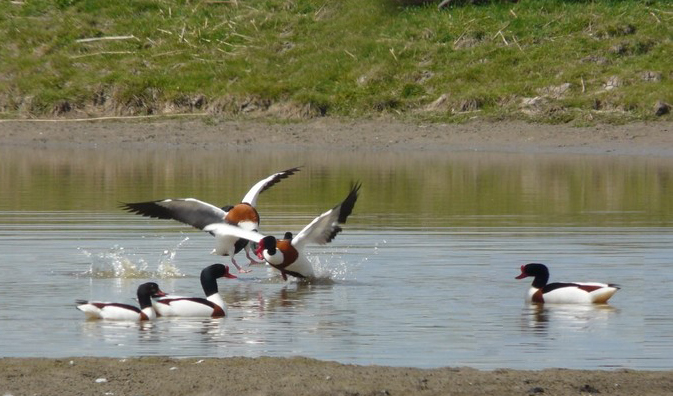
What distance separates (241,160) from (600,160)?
5.60m

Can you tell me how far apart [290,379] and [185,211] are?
618 centimetres

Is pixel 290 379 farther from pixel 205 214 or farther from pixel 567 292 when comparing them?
pixel 205 214

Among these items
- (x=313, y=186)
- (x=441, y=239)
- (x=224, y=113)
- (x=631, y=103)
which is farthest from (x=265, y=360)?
(x=224, y=113)

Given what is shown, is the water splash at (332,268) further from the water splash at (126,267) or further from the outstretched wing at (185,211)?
the water splash at (126,267)

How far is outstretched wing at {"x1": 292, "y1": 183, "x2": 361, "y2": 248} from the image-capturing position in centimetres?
1353

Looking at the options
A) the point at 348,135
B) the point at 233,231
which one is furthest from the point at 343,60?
the point at 233,231

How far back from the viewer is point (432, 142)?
2511 cm

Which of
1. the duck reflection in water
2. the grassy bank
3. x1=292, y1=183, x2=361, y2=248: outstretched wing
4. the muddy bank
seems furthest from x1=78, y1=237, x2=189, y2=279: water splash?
the grassy bank

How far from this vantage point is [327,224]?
13750 mm

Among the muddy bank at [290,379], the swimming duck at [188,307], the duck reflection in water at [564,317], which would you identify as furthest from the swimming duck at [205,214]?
the muddy bank at [290,379]

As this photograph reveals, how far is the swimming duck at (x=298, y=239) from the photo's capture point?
1348 cm

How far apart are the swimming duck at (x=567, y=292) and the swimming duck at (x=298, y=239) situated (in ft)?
6.86

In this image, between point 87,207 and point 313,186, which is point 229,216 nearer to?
point 87,207

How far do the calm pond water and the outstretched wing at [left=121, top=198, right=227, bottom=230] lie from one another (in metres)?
0.44
